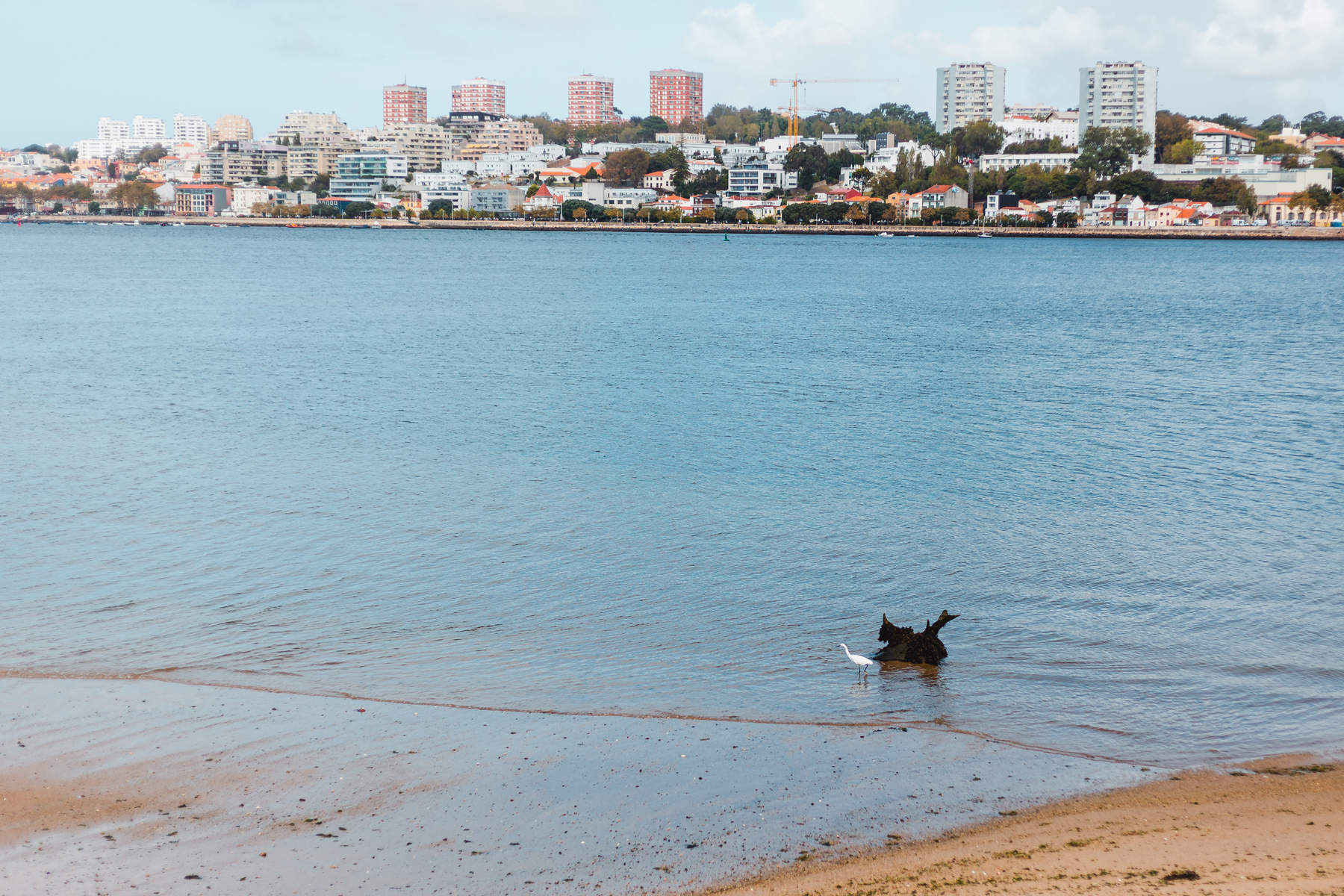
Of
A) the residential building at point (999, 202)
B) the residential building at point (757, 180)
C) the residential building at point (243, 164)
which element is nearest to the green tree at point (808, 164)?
the residential building at point (757, 180)

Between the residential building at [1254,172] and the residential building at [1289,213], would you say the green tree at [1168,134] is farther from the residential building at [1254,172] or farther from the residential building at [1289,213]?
the residential building at [1289,213]

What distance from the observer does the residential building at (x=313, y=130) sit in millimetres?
165250

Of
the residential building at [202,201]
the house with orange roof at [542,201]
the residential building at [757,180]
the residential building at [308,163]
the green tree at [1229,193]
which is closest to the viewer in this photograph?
the green tree at [1229,193]

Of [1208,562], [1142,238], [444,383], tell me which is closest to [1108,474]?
[1208,562]

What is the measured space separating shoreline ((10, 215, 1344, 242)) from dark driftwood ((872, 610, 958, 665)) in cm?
9523

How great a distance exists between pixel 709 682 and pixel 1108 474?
25.8 feet

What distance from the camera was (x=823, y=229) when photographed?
340ft

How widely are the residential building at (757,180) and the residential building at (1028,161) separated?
64.4 feet

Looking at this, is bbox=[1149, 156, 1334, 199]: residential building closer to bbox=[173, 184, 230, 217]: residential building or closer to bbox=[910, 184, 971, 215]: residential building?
bbox=[910, 184, 971, 215]: residential building

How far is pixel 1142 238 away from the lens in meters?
95.2

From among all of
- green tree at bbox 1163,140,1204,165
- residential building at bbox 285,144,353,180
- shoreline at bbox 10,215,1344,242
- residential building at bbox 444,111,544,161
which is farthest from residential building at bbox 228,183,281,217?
green tree at bbox 1163,140,1204,165

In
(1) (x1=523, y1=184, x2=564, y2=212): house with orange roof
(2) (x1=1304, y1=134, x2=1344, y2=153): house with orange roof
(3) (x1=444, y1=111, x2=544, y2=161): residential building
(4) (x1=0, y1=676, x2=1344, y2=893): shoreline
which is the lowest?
(4) (x1=0, y1=676, x2=1344, y2=893): shoreline

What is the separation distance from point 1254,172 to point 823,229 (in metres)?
40.5

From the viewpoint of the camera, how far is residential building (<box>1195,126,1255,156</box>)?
127 metres
